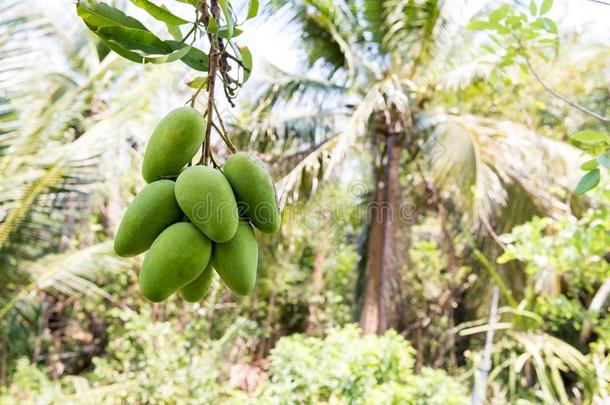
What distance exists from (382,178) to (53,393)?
117 inches

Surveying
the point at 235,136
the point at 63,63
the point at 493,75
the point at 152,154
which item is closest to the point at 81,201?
the point at 63,63

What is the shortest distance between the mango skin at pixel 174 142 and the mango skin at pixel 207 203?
52 mm

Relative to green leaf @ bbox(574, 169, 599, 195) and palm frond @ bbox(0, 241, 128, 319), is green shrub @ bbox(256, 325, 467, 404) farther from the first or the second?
green leaf @ bbox(574, 169, 599, 195)

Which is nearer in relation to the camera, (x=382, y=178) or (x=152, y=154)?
(x=152, y=154)

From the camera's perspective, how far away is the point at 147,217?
1.93ft

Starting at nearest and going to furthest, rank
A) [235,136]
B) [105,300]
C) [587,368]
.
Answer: [587,368] < [235,136] < [105,300]

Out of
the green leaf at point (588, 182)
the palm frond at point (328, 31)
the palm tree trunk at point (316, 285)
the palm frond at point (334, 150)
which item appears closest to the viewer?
the green leaf at point (588, 182)

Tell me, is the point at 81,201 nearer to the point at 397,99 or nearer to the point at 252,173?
the point at 397,99

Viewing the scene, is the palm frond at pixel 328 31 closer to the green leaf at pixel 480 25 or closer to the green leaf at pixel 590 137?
the green leaf at pixel 480 25

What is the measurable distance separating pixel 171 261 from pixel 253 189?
0.44 ft

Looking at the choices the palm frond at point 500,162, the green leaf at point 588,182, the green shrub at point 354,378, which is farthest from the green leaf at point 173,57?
the palm frond at point 500,162

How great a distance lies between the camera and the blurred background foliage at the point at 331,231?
276cm

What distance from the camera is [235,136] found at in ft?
13.1

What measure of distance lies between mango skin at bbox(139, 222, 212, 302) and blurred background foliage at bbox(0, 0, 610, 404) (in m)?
1.64
